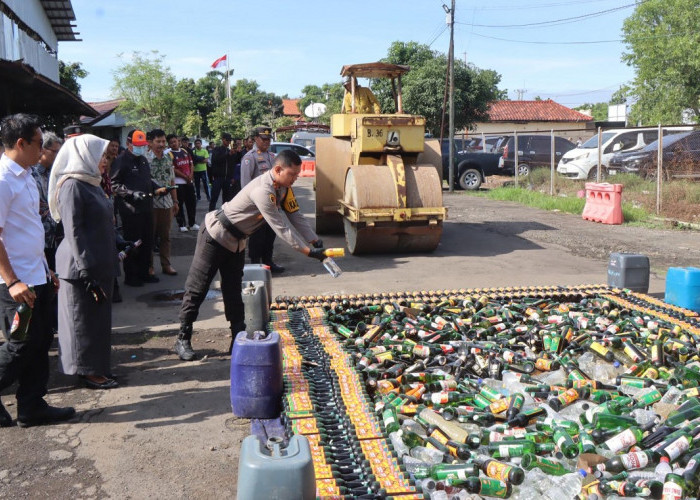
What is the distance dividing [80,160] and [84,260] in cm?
73

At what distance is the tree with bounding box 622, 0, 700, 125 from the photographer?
32.8 m

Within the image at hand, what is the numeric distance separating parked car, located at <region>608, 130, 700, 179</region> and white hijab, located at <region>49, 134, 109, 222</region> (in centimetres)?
1384

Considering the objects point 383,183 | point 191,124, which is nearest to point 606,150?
point 383,183

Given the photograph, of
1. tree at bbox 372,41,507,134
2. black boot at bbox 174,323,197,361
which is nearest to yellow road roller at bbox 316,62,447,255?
black boot at bbox 174,323,197,361

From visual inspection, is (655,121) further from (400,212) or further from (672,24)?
(400,212)

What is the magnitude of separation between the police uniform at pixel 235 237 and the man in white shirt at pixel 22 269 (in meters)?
1.39

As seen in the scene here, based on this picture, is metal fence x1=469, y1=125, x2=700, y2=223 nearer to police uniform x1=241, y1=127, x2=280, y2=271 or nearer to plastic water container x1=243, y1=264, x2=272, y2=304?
police uniform x1=241, y1=127, x2=280, y2=271

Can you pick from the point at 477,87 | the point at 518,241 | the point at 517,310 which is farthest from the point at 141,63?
the point at 517,310

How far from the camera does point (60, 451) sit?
3969 millimetres

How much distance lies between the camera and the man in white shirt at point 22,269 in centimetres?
401

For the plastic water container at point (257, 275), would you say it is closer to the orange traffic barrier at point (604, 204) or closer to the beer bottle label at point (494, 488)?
the beer bottle label at point (494, 488)

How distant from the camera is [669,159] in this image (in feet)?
52.7

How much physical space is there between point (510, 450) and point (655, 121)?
115 feet

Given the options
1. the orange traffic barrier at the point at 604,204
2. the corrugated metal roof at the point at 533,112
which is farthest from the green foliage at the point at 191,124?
the orange traffic barrier at the point at 604,204
